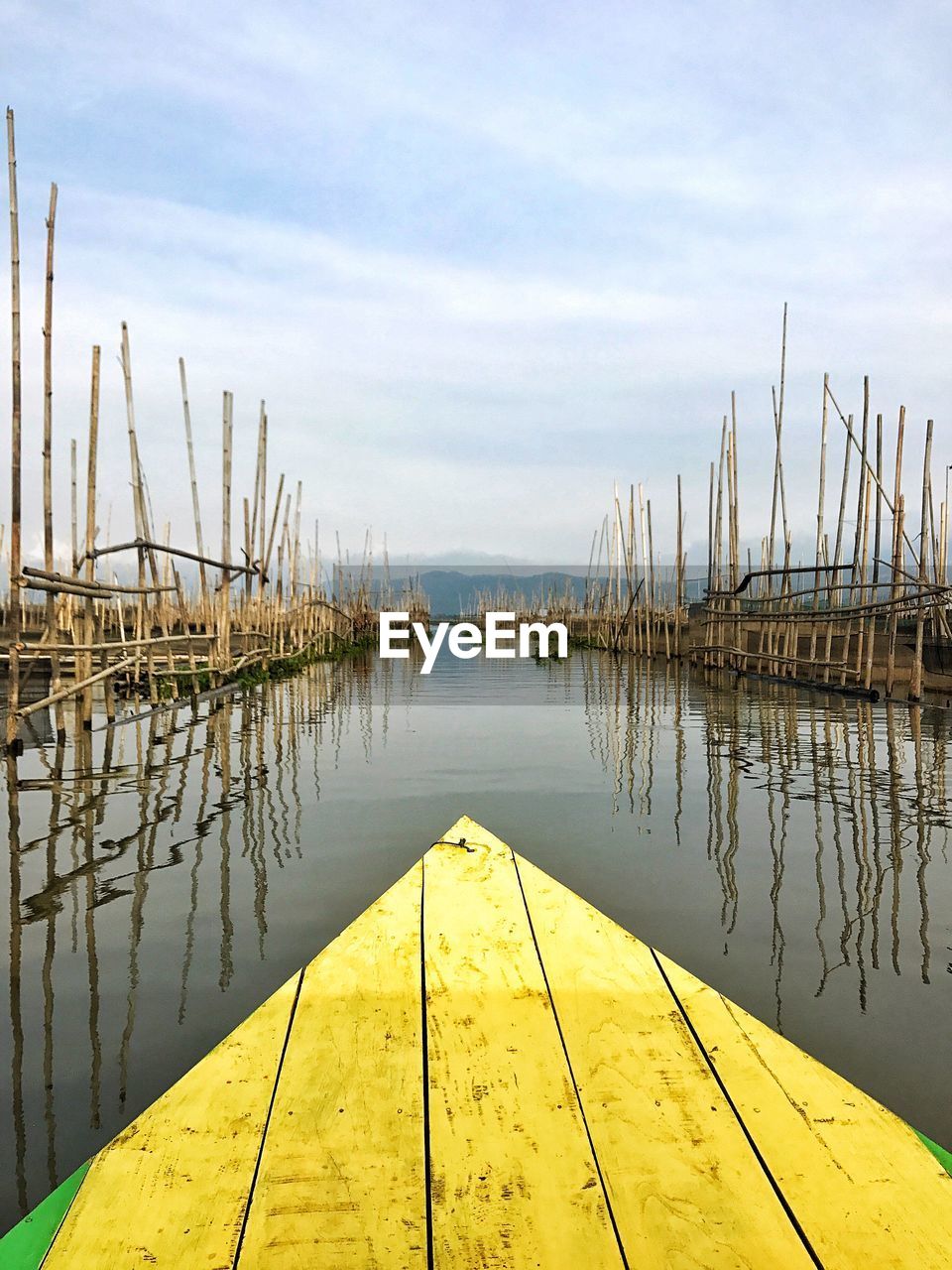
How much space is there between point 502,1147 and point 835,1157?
24.7 inches

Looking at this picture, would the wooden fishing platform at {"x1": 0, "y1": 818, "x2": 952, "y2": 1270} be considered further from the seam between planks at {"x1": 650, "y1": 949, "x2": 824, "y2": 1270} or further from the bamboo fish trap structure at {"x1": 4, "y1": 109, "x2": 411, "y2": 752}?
the bamboo fish trap structure at {"x1": 4, "y1": 109, "x2": 411, "y2": 752}

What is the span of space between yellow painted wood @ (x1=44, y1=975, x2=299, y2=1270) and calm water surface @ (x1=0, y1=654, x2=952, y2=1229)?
31 cm

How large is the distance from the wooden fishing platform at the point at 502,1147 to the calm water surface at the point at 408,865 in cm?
37

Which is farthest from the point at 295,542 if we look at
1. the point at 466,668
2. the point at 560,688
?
the point at 560,688

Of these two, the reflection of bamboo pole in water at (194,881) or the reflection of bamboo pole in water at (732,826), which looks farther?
the reflection of bamboo pole in water at (732,826)

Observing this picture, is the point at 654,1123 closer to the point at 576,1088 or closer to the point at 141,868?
the point at 576,1088

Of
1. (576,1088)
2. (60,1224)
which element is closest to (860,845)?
(576,1088)

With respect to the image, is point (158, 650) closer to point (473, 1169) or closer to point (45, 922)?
point (45, 922)

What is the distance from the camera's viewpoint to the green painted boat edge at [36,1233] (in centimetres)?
131

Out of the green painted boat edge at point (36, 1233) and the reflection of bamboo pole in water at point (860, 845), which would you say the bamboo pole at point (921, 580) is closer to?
the reflection of bamboo pole in water at point (860, 845)

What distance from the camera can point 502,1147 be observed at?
5.14 feet
